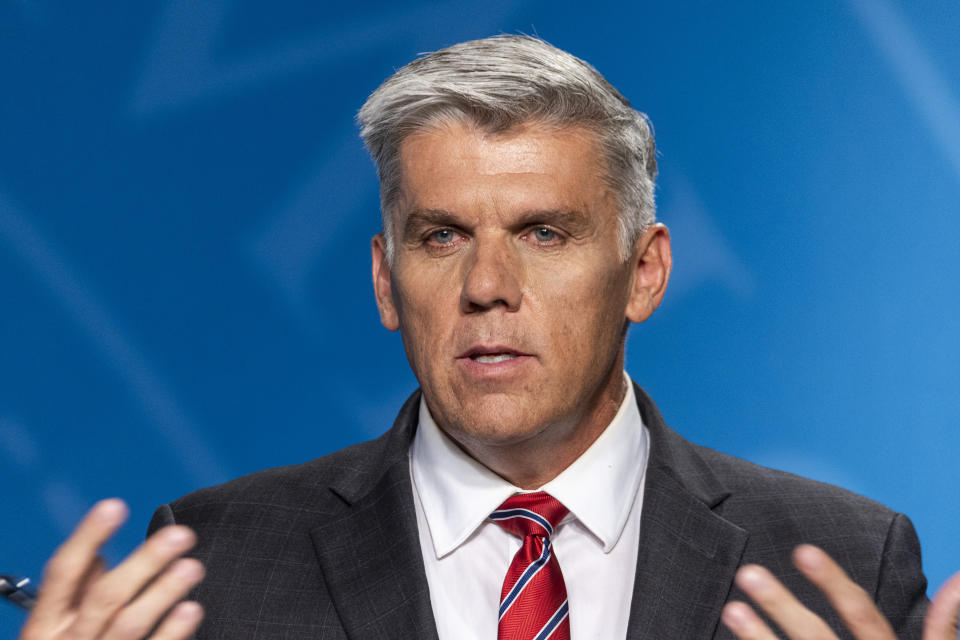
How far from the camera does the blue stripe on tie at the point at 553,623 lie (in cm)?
228

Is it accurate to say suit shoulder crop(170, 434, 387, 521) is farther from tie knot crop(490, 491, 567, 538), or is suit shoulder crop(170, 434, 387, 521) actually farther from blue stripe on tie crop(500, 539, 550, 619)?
blue stripe on tie crop(500, 539, 550, 619)

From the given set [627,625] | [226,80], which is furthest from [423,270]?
[226,80]

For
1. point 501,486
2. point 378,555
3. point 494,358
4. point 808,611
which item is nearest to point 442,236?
point 494,358

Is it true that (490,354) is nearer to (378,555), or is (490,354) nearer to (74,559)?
(378,555)

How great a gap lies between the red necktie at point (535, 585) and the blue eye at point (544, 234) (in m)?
0.51

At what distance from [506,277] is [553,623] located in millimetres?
672

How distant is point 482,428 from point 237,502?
0.62 meters

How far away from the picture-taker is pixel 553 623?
90.6 inches

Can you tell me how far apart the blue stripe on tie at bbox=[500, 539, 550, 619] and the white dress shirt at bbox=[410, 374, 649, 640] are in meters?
0.08

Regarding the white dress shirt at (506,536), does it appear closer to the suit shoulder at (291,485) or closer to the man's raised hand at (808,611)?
the suit shoulder at (291,485)

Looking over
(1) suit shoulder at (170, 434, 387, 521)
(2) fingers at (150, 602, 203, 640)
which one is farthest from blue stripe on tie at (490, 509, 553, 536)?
(2) fingers at (150, 602, 203, 640)

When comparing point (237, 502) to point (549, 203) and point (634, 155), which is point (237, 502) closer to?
point (549, 203)

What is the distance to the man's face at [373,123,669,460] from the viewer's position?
232 cm

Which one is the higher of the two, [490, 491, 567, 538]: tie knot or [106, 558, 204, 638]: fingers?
[106, 558, 204, 638]: fingers
